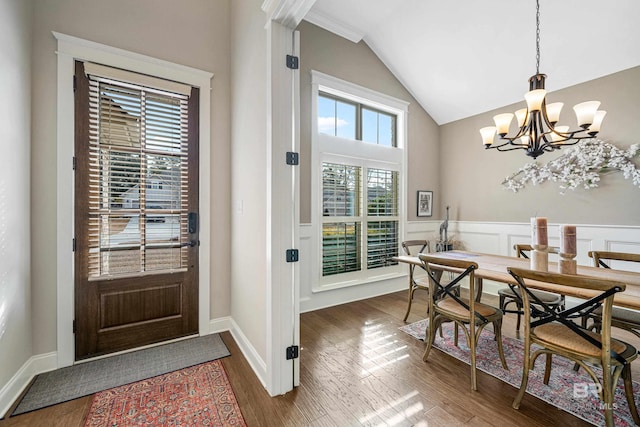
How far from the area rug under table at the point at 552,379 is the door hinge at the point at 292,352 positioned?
4.65 ft

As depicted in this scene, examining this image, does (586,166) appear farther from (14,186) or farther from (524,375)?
(14,186)

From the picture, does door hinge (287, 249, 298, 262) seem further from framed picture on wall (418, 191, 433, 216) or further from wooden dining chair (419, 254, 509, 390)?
framed picture on wall (418, 191, 433, 216)

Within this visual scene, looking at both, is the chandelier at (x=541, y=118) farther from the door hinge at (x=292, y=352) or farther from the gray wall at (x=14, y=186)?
the gray wall at (x=14, y=186)

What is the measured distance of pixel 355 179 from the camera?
12.8 ft

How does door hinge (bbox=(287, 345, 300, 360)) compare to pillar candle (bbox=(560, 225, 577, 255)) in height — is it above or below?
below

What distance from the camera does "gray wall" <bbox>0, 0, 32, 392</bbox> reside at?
66.4 inches

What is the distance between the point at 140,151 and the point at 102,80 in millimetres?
633

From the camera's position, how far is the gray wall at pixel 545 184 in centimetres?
303

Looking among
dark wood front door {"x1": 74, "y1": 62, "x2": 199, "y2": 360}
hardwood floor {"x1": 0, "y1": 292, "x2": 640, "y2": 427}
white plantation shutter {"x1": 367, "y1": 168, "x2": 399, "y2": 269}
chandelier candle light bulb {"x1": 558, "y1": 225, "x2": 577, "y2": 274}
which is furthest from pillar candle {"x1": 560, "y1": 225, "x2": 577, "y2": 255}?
dark wood front door {"x1": 74, "y1": 62, "x2": 199, "y2": 360}

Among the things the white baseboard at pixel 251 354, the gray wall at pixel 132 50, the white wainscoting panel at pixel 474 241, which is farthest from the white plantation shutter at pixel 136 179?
the white wainscoting panel at pixel 474 241

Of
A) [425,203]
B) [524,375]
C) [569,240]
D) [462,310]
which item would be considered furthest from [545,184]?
[524,375]

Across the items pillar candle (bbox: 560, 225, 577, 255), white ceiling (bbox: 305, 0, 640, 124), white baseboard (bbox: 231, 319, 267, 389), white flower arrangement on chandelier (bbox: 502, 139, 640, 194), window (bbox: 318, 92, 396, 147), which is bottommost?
white baseboard (bbox: 231, 319, 267, 389)

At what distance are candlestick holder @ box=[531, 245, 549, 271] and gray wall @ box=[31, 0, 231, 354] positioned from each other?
278 centimetres

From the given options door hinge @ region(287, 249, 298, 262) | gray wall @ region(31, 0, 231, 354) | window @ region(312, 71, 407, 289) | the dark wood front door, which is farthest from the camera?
window @ region(312, 71, 407, 289)
